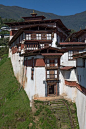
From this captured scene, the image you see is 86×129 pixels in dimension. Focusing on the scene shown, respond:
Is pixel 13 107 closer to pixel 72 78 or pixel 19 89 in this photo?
pixel 19 89

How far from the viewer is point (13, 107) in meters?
24.2

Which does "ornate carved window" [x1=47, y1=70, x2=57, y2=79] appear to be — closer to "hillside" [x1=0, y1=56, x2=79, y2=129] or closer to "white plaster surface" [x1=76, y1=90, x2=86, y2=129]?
"hillside" [x1=0, y1=56, x2=79, y2=129]

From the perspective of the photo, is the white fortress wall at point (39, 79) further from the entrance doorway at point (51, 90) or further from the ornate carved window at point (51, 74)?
the entrance doorway at point (51, 90)

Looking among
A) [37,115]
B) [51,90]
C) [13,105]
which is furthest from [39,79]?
[13,105]

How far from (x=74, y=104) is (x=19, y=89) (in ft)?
39.9

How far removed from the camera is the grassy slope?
2055 centimetres

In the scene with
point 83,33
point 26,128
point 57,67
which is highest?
point 83,33

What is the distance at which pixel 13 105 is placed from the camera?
2491cm

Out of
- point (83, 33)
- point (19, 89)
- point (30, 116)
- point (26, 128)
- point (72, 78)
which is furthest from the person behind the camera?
point (83, 33)

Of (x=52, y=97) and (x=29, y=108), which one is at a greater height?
(x=52, y=97)

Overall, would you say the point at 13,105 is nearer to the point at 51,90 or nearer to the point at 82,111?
the point at 51,90

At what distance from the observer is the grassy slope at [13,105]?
20547 mm

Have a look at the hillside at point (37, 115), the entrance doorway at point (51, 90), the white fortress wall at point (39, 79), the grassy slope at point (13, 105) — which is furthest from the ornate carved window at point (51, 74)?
the grassy slope at point (13, 105)

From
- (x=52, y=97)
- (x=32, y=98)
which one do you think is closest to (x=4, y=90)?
(x=32, y=98)
